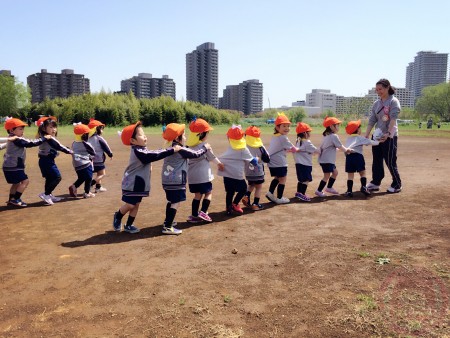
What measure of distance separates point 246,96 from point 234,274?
126 m

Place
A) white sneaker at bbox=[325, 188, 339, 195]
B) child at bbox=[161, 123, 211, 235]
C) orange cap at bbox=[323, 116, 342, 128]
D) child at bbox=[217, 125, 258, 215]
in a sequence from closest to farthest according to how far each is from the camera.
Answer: child at bbox=[161, 123, 211, 235], child at bbox=[217, 125, 258, 215], orange cap at bbox=[323, 116, 342, 128], white sneaker at bbox=[325, 188, 339, 195]

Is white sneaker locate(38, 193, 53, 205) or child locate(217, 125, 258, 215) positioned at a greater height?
child locate(217, 125, 258, 215)

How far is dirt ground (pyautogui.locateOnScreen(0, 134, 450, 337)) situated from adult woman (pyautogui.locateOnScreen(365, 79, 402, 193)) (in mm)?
1434

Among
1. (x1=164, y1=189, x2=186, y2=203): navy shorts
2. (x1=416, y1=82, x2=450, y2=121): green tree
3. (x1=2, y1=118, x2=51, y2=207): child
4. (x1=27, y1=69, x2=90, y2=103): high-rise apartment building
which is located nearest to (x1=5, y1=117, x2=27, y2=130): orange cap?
(x1=2, y1=118, x2=51, y2=207): child

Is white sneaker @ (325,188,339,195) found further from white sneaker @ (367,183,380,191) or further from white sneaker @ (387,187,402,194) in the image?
white sneaker @ (387,187,402,194)

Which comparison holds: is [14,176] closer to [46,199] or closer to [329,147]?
[46,199]

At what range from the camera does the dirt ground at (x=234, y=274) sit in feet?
9.88

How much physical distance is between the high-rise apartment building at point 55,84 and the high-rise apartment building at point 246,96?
4861 cm

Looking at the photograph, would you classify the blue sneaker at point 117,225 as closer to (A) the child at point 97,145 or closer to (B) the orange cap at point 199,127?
(B) the orange cap at point 199,127

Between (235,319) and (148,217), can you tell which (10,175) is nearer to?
(148,217)

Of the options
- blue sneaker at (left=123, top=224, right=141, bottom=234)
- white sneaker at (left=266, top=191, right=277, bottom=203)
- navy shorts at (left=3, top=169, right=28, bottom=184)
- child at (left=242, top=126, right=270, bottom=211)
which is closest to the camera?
blue sneaker at (left=123, top=224, right=141, bottom=234)

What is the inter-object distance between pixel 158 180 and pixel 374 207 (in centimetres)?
589

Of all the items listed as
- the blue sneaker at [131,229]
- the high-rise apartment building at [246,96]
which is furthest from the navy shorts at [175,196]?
the high-rise apartment building at [246,96]

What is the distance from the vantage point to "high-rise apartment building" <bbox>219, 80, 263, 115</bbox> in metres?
126
